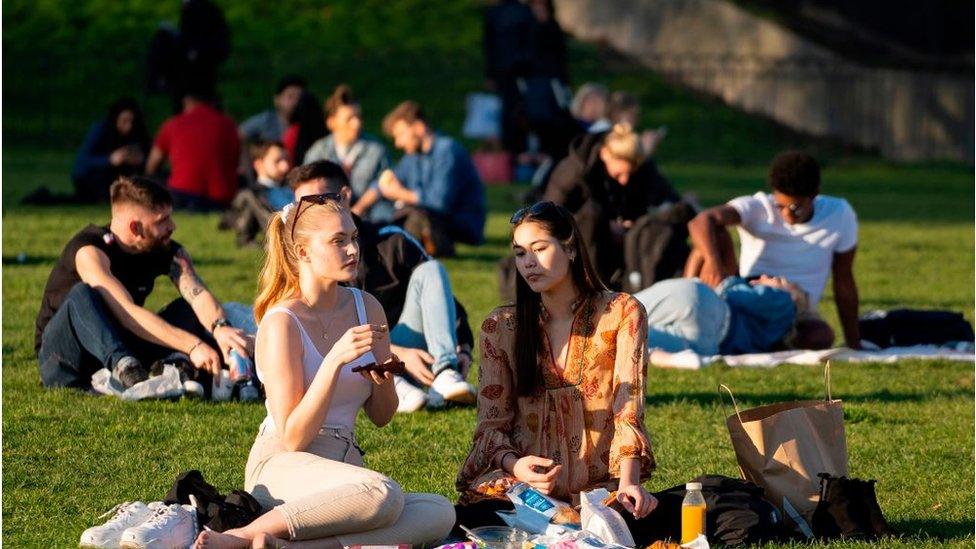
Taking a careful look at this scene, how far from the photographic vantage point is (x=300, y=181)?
27.5 feet

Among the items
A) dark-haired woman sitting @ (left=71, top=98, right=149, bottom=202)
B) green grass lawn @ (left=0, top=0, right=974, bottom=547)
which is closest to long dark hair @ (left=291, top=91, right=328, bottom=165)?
green grass lawn @ (left=0, top=0, right=974, bottom=547)

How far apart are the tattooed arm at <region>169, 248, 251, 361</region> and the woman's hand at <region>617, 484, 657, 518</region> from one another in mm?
3035

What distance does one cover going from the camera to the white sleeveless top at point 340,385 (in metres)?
5.77

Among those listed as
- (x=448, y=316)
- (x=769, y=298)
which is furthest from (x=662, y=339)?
(x=448, y=316)

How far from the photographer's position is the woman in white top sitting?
550cm

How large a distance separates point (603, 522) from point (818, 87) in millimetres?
23963

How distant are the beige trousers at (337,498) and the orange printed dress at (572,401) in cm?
33

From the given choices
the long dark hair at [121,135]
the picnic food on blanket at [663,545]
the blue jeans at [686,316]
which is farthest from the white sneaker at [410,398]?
the long dark hair at [121,135]

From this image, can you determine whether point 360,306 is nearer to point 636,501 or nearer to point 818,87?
point 636,501

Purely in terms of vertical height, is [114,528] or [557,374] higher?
[557,374]

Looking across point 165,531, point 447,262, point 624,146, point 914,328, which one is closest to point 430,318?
point 165,531

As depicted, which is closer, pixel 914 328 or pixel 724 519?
pixel 724 519

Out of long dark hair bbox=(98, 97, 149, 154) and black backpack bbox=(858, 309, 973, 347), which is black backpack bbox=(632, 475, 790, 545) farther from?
long dark hair bbox=(98, 97, 149, 154)

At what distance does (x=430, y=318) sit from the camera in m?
8.73
